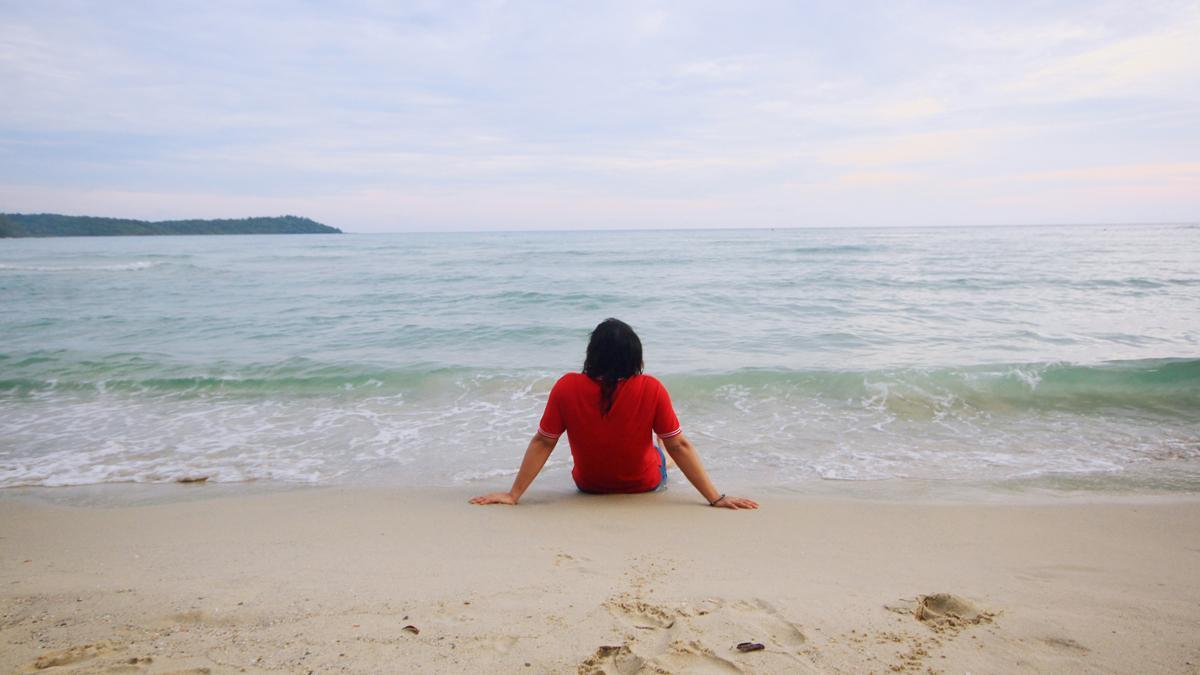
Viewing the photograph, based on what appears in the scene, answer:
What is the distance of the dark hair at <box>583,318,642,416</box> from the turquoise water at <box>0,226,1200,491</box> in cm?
149

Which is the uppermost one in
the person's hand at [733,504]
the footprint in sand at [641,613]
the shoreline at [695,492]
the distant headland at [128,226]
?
the distant headland at [128,226]

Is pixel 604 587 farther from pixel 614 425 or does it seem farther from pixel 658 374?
pixel 658 374

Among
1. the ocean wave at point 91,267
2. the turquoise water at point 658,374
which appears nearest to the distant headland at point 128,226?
the ocean wave at point 91,267

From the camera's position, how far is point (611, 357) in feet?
12.7

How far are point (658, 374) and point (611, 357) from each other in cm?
492

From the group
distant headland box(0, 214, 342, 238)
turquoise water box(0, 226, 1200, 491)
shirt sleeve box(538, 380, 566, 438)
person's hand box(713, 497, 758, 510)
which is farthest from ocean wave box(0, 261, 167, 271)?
distant headland box(0, 214, 342, 238)

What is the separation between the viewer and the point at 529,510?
411cm

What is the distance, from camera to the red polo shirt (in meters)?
3.95

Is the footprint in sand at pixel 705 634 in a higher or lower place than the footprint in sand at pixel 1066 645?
higher

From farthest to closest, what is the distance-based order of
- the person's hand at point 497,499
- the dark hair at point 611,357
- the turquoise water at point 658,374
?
the turquoise water at point 658,374, the person's hand at point 497,499, the dark hair at point 611,357

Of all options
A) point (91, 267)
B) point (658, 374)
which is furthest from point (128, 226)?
point (658, 374)

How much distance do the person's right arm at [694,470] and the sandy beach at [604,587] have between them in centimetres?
9

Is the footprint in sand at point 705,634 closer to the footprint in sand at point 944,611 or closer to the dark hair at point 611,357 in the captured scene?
the footprint in sand at point 944,611

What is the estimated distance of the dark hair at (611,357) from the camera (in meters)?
3.83
